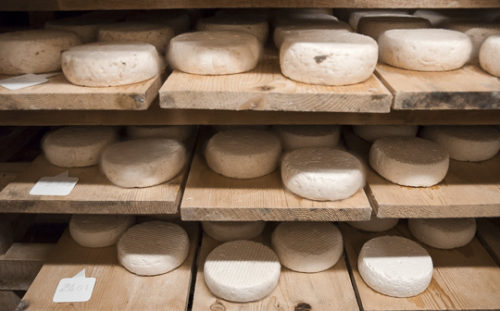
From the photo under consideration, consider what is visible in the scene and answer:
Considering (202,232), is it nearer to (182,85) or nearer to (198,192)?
(198,192)

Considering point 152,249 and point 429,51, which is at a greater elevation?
point 429,51

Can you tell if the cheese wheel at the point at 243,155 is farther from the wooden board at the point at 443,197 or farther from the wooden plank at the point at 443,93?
the wooden plank at the point at 443,93

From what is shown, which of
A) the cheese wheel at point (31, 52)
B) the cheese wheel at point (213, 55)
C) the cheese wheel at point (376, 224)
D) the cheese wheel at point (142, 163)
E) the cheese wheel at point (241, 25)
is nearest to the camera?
the cheese wheel at point (213, 55)

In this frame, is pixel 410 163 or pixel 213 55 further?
pixel 410 163

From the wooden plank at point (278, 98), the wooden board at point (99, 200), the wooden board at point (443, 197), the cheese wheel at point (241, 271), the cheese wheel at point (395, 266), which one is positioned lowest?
the cheese wheel at point (241, 271)

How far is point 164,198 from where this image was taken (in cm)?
161

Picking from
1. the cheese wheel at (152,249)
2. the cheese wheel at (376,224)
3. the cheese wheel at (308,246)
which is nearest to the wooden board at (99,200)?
the cheese wheel at (152,249)

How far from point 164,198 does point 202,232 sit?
0.59 metres

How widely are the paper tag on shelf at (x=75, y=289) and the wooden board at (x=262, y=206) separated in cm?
57

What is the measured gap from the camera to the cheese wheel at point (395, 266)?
1709 millimetres

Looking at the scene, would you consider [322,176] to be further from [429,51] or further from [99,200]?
[99,200]

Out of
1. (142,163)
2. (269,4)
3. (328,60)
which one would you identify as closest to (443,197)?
(328,60)

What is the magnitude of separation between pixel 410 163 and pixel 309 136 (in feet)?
1.43

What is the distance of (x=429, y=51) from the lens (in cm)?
146
